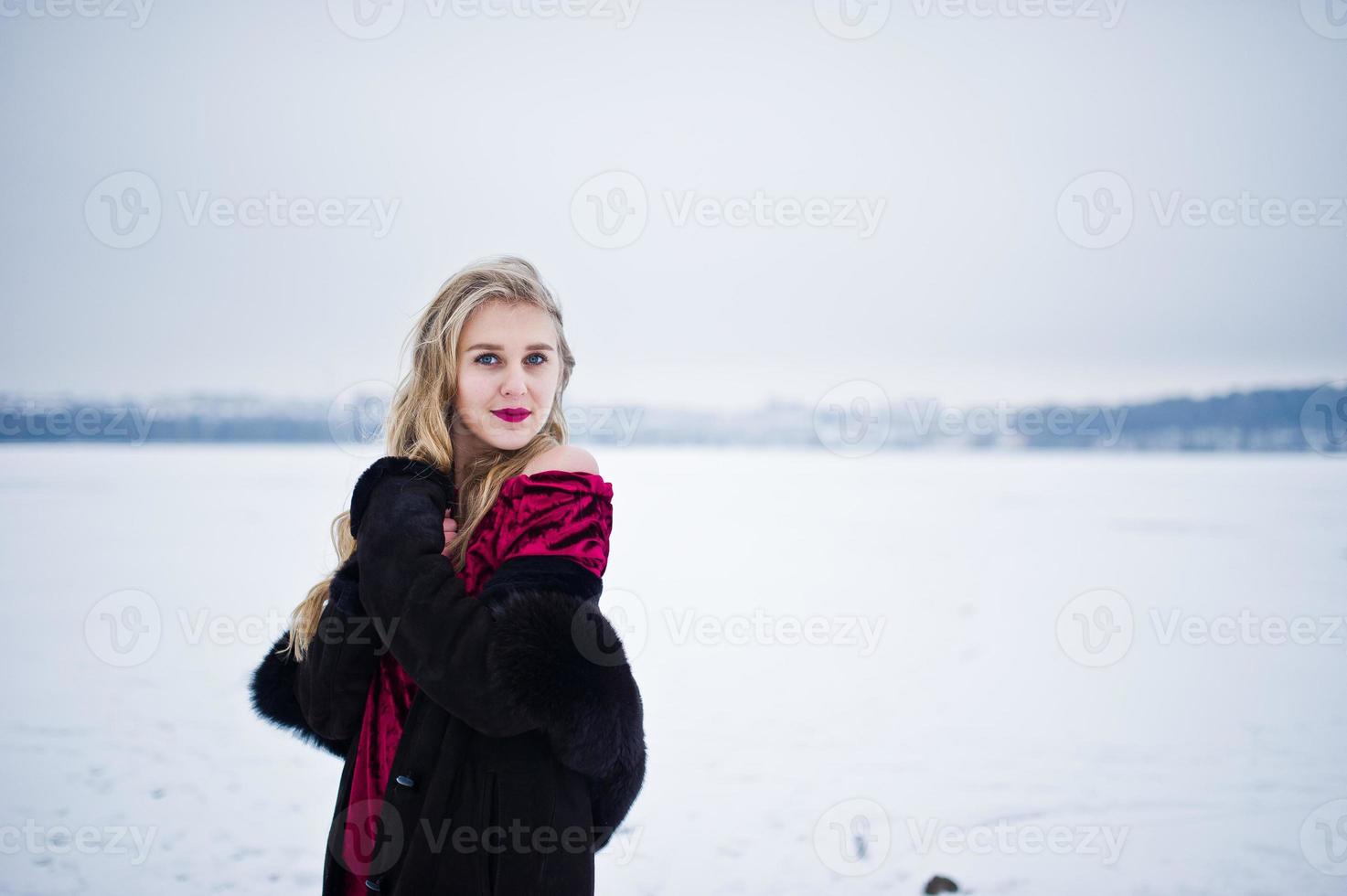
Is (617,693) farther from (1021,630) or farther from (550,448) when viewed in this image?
(1021,630)

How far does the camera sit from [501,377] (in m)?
1.64

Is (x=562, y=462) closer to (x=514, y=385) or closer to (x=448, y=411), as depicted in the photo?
(x=514, y=385)

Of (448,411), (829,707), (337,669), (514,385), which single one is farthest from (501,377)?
(829,707)

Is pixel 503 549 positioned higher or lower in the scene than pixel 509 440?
lower

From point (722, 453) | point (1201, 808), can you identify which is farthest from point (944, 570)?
point (722, 453)

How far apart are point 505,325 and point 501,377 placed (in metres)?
0.11

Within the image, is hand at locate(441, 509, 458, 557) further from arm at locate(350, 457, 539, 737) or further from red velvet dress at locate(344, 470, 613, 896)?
arm at locate(350, 457, 539, 737)

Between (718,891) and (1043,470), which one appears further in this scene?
(1043,470)

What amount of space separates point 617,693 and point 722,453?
44330mm

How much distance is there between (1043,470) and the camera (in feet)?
99.0

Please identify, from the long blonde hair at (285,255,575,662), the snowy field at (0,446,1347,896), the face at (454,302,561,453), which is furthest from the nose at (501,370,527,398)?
the snowy field at (0,446,1347,896)

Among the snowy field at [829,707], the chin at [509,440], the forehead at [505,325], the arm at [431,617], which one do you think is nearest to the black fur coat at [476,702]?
the arm at [431,617]

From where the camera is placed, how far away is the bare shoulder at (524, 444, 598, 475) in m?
1.57

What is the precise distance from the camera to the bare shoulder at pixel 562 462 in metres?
1.57
